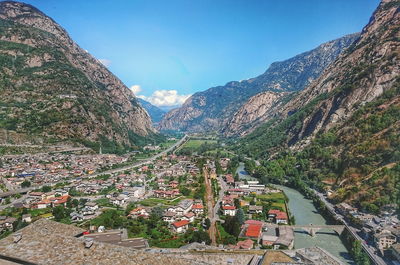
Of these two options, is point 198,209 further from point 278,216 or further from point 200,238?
point 200,238

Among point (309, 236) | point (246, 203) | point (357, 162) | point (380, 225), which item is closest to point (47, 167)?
point (246, 203)

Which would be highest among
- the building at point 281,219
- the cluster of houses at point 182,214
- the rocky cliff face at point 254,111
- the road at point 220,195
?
the rocky cliff face at point 254,111

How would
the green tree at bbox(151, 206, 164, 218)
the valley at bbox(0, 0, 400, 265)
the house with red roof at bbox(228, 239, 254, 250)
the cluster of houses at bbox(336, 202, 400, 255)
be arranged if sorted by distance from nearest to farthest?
the valley at bbox(0, 0, 400, 265) < the house with red roof at bbox(228, 239, 254, 250) < the cluster of houses at bbox(336, 202, 400, 255) < the green tree at bbox(151, 206, 164, 218)

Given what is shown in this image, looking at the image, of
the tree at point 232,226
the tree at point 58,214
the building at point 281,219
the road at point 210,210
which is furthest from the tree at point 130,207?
the building at point 281,219

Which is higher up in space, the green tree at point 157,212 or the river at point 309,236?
the green tree at point 157,212

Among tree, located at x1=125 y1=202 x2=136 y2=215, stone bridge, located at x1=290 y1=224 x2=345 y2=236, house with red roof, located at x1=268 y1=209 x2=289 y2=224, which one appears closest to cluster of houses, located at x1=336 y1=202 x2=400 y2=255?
stone bridge, located at x1=290 y1=224 x2=345 y2=236

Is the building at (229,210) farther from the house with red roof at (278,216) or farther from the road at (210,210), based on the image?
the house with red roof at (278,216)

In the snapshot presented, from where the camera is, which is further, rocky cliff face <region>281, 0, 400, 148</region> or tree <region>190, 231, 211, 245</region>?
rocky cliff face <region>281, 0, 400, 148</region>

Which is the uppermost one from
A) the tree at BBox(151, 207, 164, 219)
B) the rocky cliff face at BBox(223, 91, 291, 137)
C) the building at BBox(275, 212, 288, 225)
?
the rocky cliff face at BBox(223, 91, 291, 137)

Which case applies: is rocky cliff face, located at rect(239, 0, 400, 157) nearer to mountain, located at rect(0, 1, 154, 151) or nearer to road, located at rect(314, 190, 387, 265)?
road, located at rect(314, 190, 387, 265)
